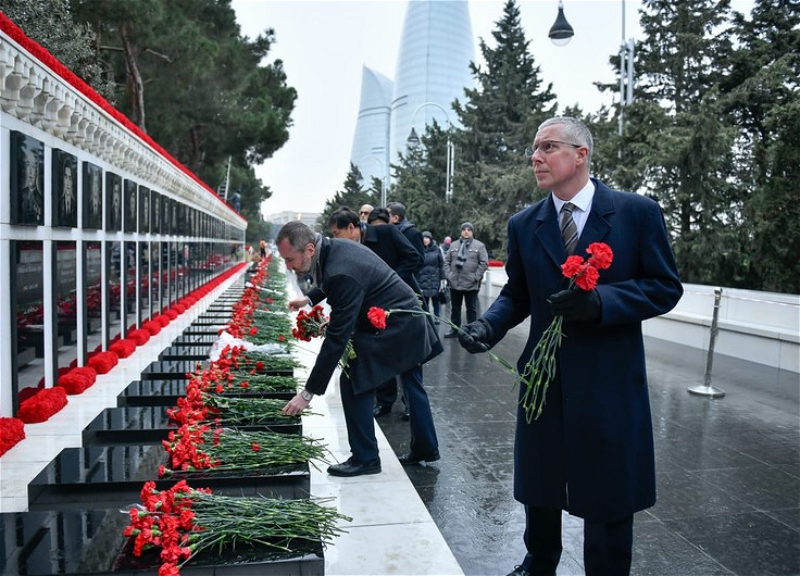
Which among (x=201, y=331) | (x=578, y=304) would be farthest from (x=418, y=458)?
(x=201, y=331)

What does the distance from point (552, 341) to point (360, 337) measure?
192 cm

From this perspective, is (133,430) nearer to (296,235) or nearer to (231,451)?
(231,451)

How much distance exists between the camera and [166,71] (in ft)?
68.1

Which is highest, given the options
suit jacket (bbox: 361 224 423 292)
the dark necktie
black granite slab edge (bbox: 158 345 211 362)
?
the dark necktie

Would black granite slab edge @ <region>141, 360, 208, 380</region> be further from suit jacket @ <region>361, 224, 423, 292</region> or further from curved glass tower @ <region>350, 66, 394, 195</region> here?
curved glass tower @ <region>350, 66, 394, 195</region>

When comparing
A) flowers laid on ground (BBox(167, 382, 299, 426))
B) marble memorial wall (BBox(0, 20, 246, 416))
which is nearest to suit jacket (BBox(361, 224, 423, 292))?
flowers laid on ground (BBox(167, 382, 299, 426))

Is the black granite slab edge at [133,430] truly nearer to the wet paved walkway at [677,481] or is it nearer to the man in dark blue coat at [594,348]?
the wet paved walkway at [677,481]

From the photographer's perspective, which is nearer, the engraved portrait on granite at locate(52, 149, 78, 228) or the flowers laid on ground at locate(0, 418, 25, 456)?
the flowers laid on ground at locate(0, 418, 25, 456)

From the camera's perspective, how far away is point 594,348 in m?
2.47

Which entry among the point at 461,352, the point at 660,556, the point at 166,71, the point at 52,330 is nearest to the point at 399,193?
the point at 166,71

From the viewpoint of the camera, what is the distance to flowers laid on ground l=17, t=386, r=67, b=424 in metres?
5.33

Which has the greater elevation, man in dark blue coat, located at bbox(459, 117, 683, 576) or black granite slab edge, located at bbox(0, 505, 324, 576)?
man in dark blue coat, located at bbox(459, 117, 683, 576)

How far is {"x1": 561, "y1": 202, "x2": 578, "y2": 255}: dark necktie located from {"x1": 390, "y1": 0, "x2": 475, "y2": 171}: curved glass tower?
232ft

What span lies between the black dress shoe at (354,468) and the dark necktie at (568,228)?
2345 mm
